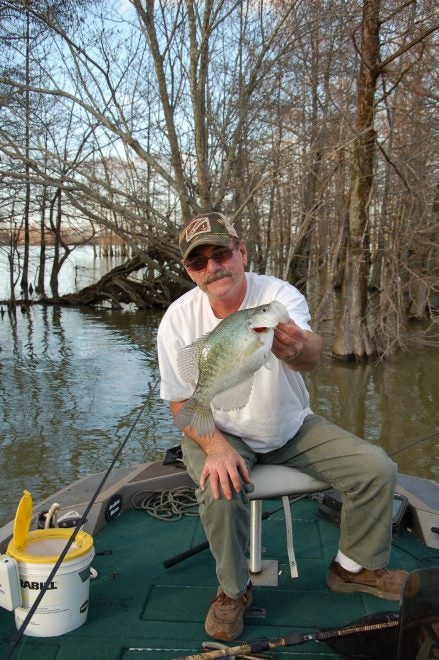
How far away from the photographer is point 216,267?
2.77m

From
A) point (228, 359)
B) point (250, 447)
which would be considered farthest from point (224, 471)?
point (228, 359)

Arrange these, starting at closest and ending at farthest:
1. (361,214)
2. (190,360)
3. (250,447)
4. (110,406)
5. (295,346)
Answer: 1. (295,346)
2. (190,360)
3. (250,447)
4. (110,406)
5. (361,214)

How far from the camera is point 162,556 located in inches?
128

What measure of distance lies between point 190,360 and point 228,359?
364 mm

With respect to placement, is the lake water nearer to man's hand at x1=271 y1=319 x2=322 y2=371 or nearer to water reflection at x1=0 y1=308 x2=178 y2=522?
water reflection at x1=0 y1=308 x2=178 y2=522

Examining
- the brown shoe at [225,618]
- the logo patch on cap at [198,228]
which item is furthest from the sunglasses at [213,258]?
the brown shoe at [225,618]

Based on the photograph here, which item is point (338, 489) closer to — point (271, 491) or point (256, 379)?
point (271, 491)

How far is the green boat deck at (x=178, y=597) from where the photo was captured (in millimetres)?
2449

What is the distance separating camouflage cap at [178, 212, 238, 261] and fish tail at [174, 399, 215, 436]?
31.2 inches

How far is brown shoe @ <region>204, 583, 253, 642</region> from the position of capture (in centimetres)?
246

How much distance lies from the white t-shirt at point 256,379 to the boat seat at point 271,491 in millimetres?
169

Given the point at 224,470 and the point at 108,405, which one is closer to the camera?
the point at 224,470

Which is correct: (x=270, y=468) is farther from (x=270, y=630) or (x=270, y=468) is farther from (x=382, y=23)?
(x=382, y=23)

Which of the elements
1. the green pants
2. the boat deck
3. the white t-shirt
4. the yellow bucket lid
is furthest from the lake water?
the yellow bucket lid
